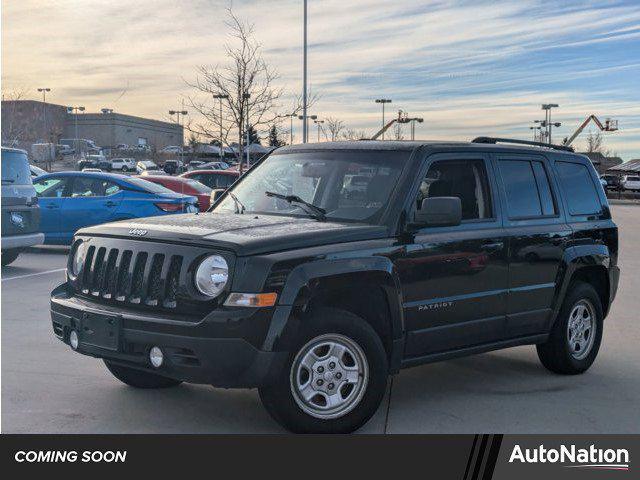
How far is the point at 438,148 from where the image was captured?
595cm

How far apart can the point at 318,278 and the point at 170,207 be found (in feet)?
34.7

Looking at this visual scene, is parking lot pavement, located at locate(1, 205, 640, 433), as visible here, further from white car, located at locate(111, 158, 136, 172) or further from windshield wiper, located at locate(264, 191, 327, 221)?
white car, located at locate(111, 158, 136, 172)

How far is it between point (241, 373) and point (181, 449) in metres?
0.59

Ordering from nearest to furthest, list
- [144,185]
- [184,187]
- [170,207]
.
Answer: [170,207] < [144,185] < [184,187]

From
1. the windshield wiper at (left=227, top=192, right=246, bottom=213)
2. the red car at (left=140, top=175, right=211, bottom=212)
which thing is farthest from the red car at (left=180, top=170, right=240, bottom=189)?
the windshield wiper at (left=227, top=192, right=246, bottom=213)

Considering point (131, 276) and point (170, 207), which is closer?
point (131, 276)

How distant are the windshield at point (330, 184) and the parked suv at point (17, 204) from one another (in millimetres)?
6900

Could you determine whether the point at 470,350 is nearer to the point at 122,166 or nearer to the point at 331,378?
the point at 331,378

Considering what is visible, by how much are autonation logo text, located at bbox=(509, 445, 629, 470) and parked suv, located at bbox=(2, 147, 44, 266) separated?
369 inches

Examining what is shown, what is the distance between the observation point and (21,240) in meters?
12.6

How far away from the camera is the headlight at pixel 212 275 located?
4812 millimetres

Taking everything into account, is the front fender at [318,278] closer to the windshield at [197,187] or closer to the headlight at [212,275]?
the headlight at [212,275]

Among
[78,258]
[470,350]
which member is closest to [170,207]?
[78,258]

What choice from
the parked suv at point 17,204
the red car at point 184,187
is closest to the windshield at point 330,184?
the parked suv at point 17,204
